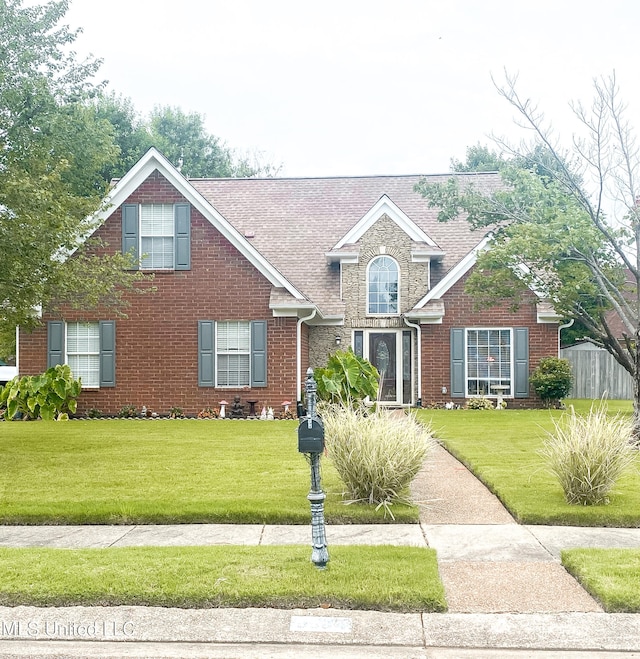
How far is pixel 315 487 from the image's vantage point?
19.6 feet

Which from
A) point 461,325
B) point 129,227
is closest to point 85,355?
point 129,227

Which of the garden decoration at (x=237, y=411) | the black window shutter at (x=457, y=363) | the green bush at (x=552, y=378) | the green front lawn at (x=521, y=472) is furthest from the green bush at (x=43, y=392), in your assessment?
the green bush at (x=552, y=378)

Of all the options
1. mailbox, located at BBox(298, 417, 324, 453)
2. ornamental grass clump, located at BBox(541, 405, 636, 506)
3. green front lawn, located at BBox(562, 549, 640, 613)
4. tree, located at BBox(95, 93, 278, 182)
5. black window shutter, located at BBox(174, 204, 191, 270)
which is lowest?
green front lawn, located at BBox(562, 549, 640, 613)

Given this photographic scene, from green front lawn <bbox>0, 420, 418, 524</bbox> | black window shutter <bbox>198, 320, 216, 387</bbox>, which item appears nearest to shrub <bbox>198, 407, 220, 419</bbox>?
black window shutter <bbox>198, 320, 216, 387</bbox>

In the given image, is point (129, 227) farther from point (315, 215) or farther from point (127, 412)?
point (315, 215)

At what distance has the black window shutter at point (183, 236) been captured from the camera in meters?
18.4

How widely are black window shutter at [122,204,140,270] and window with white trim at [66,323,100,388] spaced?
2.09 m

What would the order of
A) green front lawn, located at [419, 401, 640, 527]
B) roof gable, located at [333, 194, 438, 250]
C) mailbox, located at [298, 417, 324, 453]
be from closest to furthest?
mailbox, located at [298, 417, 324, 453] < green front lawn, located at [419, 401, 640, 527] < roof gable, located at [333, 194, 438, 250]

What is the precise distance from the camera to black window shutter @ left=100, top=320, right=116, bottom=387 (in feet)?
60.4

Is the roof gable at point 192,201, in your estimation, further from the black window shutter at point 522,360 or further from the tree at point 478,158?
the tree at point 478,158

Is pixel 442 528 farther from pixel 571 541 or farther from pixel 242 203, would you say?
pixel 242 203

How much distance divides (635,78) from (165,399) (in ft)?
39.9

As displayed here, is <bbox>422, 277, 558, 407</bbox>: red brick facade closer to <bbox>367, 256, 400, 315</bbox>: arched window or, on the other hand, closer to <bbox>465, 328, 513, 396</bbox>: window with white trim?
<bbox>465, 328, 513, 396</bbox>: window with white trim

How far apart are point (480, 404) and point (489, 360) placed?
1209mm
